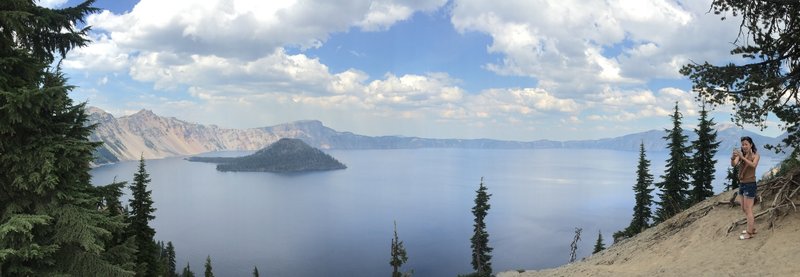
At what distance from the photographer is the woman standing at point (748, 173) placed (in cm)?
1193

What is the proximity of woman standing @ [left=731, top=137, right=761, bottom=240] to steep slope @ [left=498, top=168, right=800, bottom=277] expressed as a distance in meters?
0.32

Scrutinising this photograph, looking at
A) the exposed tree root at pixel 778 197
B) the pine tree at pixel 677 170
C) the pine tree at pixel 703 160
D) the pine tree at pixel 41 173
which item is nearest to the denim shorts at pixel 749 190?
the exposed tree root at pixel 778 197

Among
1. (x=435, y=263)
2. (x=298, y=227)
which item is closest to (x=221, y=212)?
(x=298, y=227)

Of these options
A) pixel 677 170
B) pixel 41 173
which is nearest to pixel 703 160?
pixel 677 170

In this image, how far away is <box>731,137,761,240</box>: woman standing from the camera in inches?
470

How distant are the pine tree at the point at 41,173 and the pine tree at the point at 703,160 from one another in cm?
4197

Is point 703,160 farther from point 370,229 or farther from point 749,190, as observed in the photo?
point 370,229

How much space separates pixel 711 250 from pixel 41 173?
710 inches

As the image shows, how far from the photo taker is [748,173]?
40.1 ft

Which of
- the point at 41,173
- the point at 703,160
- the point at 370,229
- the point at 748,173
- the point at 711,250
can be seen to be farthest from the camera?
the point at 370,229

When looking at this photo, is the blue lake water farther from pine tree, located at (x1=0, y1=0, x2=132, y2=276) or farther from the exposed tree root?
pine tree, located at (x1=0, y1=0, x2=132, y2=276)

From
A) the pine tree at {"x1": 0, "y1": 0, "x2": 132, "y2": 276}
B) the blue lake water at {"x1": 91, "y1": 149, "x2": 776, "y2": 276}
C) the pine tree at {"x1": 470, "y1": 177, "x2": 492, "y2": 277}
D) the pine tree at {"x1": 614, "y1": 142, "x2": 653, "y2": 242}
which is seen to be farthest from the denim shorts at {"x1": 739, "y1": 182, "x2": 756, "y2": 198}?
the blue lake water at {"x1": 91, "y1": 149, "x2": 776, "y2": 276}

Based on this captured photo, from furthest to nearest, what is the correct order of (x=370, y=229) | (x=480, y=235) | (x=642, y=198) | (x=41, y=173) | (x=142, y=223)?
(x=370, y=229) < (x=480, y=235) < (x=642, y=198) < (x=142, y=223) < (x=41, y=173)

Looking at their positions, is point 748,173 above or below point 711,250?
above
